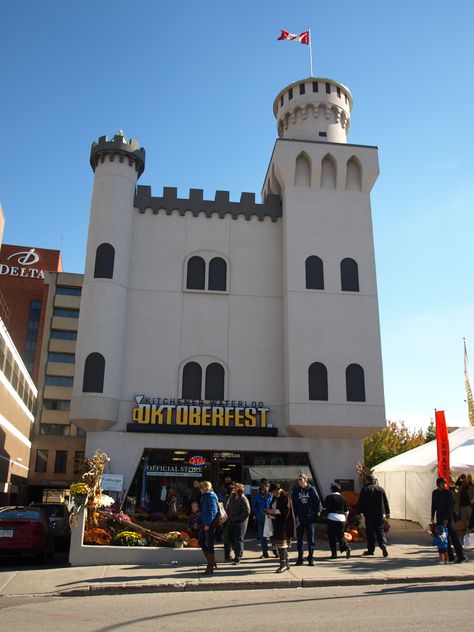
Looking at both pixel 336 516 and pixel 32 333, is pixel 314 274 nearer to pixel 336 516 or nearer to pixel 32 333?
pixel 336 516

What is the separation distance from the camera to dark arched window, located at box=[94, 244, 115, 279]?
22828mm

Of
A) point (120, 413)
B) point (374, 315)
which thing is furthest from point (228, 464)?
point (374, 315)

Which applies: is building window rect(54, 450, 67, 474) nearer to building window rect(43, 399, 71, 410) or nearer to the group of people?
building window rect(43, 399, 71, 410)

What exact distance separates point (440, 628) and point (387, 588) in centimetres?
332

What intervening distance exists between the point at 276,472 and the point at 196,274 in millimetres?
8807

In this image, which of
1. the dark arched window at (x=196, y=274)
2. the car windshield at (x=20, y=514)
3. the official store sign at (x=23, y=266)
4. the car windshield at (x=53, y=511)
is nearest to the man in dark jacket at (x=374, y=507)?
the car windshield at (x=20, y=514)

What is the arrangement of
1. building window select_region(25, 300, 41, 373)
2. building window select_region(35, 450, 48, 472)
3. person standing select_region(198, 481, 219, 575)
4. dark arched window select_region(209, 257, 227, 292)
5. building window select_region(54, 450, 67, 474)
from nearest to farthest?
1. person standing select_region(198, 481, 219, 575)
2. dark arched window select_region(209, 257, 227, 292)
3. building window select_region(35, 450, 48, 472)
4. building window select_region(54, 450, 67, 474)
5. building window select_region(25, 300, 41, 373)

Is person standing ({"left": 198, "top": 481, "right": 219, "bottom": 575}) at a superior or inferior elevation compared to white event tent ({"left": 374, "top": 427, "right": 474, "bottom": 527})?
inferior

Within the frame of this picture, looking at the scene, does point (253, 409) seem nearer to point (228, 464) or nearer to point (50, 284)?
point (228, 464)

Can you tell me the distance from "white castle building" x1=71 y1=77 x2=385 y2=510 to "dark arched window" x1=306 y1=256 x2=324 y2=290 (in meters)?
0.05

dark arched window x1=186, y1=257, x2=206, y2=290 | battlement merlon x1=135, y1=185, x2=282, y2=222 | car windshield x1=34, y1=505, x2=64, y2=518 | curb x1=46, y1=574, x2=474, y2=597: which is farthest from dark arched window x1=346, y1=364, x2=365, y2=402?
curb x1=46, y1=574, x2=474, y2=597

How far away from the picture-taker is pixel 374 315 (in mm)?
23688

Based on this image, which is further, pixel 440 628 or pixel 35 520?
pixel 35 520

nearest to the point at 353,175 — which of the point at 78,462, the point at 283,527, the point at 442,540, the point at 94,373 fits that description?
the point at 94,373
